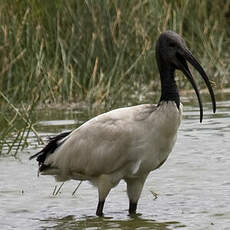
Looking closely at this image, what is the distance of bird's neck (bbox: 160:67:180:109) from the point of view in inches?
265

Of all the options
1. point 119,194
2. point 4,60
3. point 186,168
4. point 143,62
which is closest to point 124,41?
point 143,62

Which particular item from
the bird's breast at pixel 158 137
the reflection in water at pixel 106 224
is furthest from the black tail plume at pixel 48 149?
the bird's breast at pixel 158 137

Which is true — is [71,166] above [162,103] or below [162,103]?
below

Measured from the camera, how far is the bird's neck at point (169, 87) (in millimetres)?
6730

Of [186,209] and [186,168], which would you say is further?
[186,168]

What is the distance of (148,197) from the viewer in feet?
24.6

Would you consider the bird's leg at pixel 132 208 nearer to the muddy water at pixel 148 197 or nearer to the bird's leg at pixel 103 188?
the muddy water at pixel 148 197

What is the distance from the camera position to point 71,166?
23.0ft

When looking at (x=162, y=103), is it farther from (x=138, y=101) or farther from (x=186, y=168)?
(x=138, y=101)

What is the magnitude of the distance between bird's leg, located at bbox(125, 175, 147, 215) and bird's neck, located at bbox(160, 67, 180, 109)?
60 cm

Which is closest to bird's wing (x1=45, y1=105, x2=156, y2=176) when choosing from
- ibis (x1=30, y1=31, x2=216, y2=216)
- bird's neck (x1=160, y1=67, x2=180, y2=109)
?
ibis (x1=30, y1=31, x2=216, y2=216)

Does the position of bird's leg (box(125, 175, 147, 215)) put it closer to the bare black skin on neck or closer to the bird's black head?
the bare black skin on neck

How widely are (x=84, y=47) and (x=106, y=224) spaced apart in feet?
18.1

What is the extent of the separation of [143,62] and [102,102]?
3.01ft
